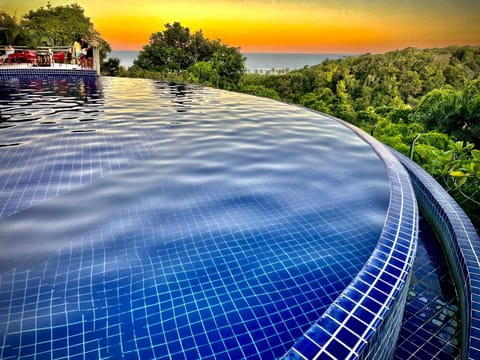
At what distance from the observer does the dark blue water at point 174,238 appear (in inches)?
62.3

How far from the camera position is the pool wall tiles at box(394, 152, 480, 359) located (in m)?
1.85

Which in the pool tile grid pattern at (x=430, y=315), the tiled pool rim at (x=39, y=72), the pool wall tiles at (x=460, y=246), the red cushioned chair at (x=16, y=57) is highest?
the red cushioned chair at (x=16, y=57)

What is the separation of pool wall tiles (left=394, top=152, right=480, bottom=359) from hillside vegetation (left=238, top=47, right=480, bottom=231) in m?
5.87

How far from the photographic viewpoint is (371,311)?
60.1 inches

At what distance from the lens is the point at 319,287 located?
1.93m

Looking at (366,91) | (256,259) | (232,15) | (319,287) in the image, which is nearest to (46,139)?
(256,259)

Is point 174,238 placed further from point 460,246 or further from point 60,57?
point 60,57

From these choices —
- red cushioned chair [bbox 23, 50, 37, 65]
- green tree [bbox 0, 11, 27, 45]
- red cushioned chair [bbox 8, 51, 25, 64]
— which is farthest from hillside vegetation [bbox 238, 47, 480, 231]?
green tree [bbox 0, 11, 27, 45]

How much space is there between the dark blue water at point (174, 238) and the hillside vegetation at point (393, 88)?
6409 mm

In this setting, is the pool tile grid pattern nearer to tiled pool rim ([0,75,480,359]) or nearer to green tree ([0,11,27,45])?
tiled pool rim ([0,75,480,359])

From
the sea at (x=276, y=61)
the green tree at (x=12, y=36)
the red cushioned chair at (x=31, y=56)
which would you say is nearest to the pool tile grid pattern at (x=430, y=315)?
the red cushioned chair at (x=31, y=56)

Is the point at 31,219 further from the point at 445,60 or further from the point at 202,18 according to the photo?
the point at 445,60

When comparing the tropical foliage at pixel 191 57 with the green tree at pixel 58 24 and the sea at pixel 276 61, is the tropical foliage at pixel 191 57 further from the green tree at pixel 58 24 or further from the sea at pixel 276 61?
the sea at pixel 276 61

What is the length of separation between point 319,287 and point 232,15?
76.6 feet
